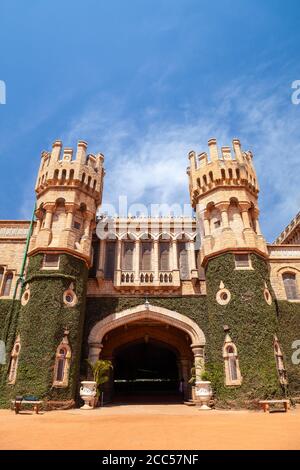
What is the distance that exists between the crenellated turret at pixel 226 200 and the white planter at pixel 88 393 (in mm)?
10242

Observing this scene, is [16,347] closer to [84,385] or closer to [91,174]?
[84,385]

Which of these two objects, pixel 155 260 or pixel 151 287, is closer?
pixel 151 287

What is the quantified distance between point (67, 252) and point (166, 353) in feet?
63.7

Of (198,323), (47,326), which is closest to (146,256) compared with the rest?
(198,323)

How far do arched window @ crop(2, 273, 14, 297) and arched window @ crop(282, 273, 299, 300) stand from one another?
62.4 feet

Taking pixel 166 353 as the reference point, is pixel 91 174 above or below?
above

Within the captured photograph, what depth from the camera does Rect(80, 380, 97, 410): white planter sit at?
15792mm

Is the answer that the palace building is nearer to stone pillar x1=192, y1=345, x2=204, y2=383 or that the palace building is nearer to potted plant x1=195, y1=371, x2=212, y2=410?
stone pillar x1=192, y1=345, x2=204, y2=383

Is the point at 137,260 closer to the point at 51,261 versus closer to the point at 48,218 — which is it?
the point at 51,261

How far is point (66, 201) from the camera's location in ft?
66.6

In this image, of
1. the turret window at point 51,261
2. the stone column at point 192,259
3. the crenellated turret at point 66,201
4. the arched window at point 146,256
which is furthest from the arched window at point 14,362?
the stone column at point 192,259

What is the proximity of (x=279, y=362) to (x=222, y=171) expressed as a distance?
42.0 ft

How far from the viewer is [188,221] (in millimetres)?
23250
